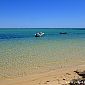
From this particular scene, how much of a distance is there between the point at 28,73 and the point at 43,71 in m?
1.09

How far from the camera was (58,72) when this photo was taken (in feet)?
43.2

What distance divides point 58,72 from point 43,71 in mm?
1066

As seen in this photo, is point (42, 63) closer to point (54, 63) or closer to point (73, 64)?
point (54, 63)

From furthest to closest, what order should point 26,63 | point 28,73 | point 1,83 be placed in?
point 26,63
point 28,73
point 1,83

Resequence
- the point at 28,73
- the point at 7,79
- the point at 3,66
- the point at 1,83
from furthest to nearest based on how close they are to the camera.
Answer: the point at 3,66
the point at 28,73
the point at 7,79
the point at 1,83

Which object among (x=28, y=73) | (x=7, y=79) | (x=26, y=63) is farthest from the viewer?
(x=26, y=63)

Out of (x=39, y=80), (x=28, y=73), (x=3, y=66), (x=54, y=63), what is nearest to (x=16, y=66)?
(x=3, y=66)

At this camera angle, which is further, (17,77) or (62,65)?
(62,65)

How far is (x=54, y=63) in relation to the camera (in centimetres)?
1617

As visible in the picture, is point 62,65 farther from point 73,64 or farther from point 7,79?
point 7,79

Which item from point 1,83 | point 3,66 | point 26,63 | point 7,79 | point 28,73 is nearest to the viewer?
point 1,83

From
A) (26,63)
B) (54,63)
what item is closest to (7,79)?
(26,63)

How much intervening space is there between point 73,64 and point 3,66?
5.37 meters

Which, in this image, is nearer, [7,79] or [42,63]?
[7,79]
